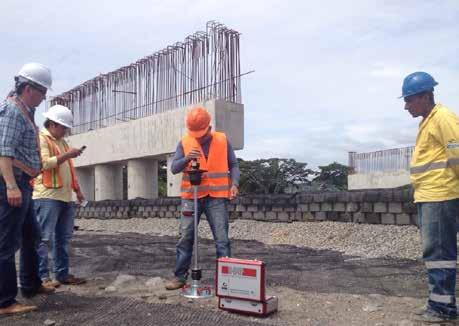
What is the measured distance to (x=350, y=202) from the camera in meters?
8.58

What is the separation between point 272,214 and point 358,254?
3.50 m

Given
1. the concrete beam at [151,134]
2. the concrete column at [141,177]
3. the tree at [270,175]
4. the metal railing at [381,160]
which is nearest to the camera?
the concrete beam at [151,134]

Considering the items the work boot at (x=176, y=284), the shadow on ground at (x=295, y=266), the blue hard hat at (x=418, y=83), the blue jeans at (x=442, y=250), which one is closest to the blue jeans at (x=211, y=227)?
the work boot at (x=176, y=284)

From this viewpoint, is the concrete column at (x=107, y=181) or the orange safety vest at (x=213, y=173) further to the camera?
the concrete column at (x=107, y=181)

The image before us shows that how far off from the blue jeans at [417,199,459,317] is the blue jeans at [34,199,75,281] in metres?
3.12

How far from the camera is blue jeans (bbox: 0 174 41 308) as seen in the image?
3.46 metres

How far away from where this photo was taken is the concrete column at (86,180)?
18.7 meters

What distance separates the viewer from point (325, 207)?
29.8ft

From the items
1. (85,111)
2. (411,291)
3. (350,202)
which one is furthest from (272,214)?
(85,111)

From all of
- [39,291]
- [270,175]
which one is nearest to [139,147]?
[39,291]

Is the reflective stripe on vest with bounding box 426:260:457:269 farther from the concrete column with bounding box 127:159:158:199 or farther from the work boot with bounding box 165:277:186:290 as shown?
the concrete column with bounding box 127:159:158:199

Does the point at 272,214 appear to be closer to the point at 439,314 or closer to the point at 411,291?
the point at 411,291

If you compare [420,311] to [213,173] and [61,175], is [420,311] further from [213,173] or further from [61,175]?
[61,175]

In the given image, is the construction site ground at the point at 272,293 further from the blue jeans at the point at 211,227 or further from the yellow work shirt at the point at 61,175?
the yellow work shirt at the point at 61,175
